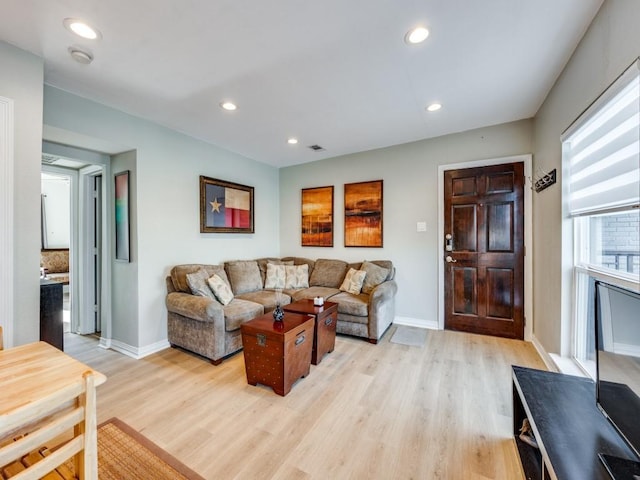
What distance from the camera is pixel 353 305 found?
3.27 m

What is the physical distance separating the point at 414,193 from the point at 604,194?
87.7 inches

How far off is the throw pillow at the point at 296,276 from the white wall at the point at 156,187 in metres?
0.97

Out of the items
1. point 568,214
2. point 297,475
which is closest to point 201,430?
point 297,475

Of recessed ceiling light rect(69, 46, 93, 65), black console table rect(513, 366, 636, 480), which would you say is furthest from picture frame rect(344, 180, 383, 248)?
recessed ceiling light rect(69, 46, 93, 65)

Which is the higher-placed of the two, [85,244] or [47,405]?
[85,244]

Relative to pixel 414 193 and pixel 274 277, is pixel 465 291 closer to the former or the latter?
pixel 414 193

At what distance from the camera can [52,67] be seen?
2.07 meters

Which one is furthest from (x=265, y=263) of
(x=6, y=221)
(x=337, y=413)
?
(x=6, y=221)

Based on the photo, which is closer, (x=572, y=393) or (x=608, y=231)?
(x=572, y=393)

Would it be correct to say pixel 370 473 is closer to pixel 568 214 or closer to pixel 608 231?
pixel 608 231

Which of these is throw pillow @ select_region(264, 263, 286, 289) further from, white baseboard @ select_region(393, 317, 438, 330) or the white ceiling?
the white ceiling

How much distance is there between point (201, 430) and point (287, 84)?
8.90ft

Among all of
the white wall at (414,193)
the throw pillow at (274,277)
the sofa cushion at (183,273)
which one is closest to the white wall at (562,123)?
the white wall at (414,193)

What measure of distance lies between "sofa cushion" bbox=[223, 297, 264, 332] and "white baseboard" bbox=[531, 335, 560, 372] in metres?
2.77
